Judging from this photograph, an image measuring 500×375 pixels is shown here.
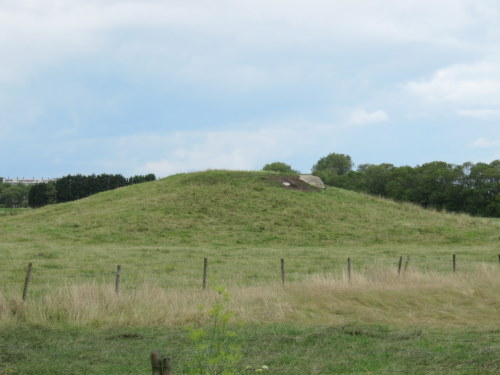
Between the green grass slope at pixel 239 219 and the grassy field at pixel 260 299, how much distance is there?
26 cm

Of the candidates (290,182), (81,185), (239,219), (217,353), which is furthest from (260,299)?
(81,185)

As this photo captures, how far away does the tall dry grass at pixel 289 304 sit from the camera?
12.4m

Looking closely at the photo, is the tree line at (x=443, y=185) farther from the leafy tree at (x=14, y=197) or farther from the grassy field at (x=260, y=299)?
the leafy tree at (x=14, y=197)

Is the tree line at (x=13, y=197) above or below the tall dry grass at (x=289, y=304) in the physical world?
above

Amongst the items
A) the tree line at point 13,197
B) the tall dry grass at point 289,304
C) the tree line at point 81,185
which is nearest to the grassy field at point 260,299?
the tall dry grass at point 289,304

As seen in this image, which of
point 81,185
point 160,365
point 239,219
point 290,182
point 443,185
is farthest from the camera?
point 81,185

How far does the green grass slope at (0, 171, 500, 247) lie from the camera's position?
37.7 m

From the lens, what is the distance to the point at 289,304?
13.9 meters

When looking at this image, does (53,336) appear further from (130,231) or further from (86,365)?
(130,231)

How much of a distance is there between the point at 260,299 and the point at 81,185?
100 metres

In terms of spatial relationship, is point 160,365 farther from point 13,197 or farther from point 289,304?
point 13,197

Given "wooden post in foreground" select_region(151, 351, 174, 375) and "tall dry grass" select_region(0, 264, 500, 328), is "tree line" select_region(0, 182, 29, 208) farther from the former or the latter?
"wooden post in foreground" select_region(151, 351, 174, 375)

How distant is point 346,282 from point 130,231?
25.0 m

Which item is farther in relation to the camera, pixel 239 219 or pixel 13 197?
pixel 13 197
